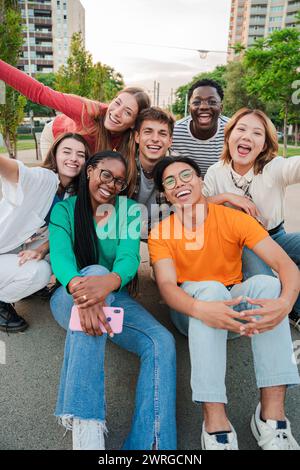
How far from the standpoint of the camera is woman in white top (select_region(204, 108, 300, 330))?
2600 millimetres

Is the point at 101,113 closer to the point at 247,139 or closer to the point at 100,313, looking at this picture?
the point at 247,139

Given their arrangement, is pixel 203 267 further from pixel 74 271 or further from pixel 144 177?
pixel 144 177

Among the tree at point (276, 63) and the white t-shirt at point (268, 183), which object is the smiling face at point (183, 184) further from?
the tree at point (276, 63)

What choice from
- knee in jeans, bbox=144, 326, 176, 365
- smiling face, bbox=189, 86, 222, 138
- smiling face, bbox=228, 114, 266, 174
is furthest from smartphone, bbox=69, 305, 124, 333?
smiling face, bbox=189, 86, 222, 138

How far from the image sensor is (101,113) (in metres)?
3.24

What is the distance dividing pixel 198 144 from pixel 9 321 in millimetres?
2476

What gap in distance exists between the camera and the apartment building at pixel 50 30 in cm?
6338

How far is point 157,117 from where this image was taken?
2.82 meters

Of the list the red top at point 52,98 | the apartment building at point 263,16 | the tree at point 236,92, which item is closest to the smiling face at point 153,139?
the red top at point 52,98

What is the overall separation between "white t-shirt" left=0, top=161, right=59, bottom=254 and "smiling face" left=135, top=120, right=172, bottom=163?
761 mm

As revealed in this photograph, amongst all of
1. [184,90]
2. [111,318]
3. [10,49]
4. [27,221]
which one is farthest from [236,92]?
[111,318]

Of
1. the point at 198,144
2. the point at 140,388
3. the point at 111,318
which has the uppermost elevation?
the point at 198,144

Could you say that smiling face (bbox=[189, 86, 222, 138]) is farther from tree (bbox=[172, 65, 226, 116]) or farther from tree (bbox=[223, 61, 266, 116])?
tree (bbox=[172, 65, 226, 116])

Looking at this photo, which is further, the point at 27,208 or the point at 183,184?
the point at 27,208
